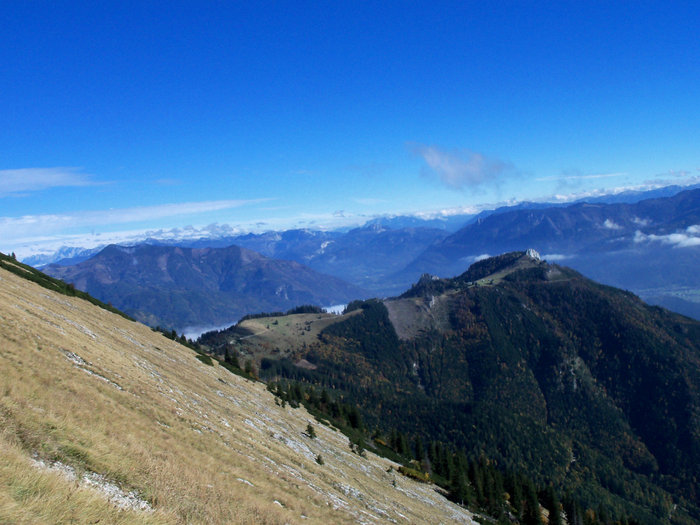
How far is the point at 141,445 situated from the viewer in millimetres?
20156

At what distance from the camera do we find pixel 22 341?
26.6 metres

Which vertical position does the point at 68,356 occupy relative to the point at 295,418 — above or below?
above

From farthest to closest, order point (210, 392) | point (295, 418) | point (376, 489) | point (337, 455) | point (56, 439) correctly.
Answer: point (295, 418), point (337, 455), point (210, 392), point (376, 489), point (56, 439)

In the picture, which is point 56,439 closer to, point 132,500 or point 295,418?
point 132,500

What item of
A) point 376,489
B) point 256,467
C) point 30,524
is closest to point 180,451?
point 256,467

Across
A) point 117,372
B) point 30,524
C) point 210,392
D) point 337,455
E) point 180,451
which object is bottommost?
point 337,455

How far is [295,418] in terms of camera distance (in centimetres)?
6319

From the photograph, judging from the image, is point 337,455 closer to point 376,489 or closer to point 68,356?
point 376,489

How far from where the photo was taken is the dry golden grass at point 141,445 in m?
12.4

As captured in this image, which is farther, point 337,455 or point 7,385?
point 337,455

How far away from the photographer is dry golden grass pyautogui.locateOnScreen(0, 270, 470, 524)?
12.4 meters

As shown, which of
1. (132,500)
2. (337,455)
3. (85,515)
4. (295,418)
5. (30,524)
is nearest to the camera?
(30,524)

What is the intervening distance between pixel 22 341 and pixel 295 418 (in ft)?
145

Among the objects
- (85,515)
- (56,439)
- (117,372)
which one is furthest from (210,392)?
(85,515)
